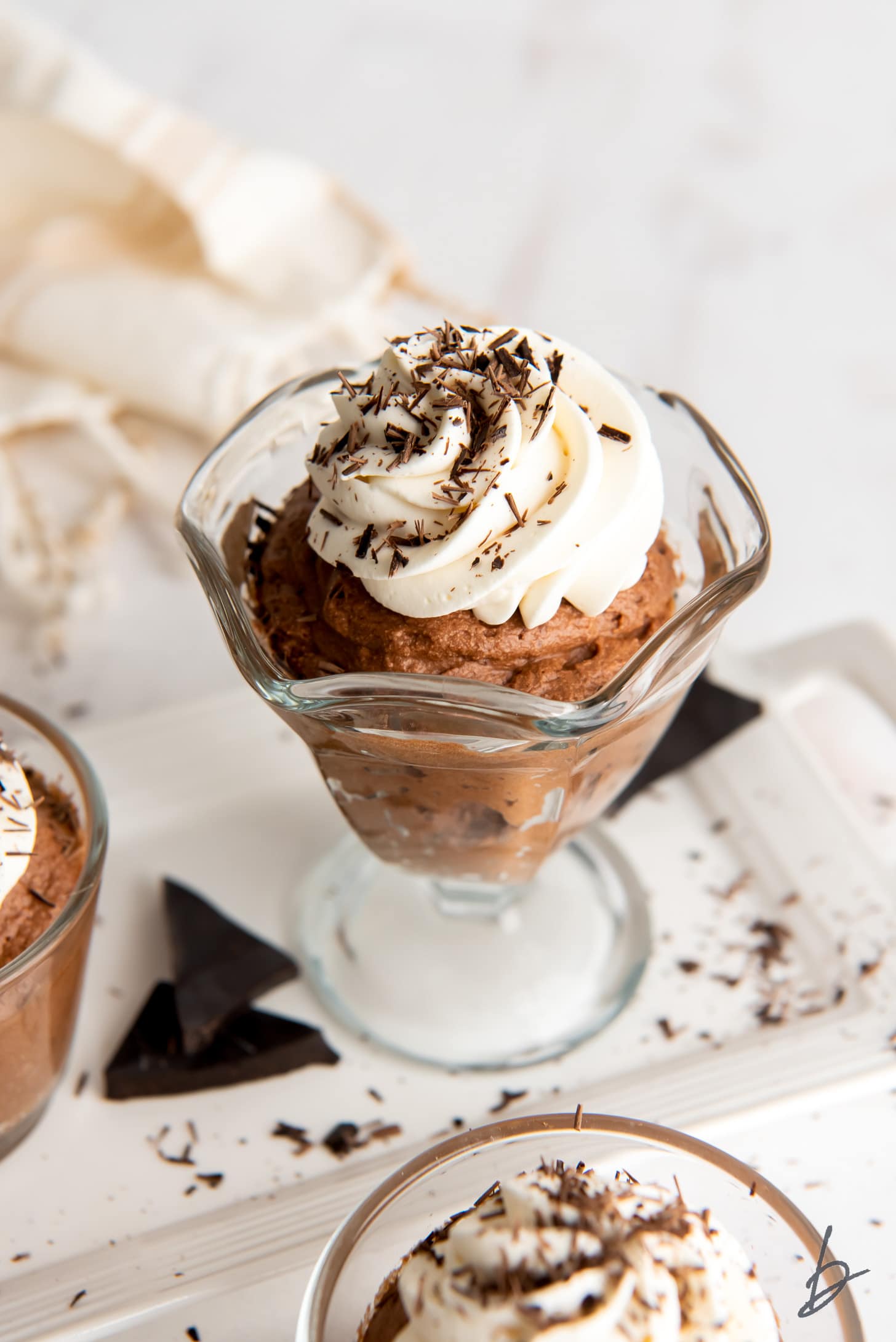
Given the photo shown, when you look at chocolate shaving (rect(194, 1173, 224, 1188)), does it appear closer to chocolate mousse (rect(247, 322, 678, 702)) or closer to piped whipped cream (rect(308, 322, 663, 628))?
chocolate mousse (rect(247, 322, 678, 702))

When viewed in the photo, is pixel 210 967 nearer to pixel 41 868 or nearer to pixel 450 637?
pixel 41 868

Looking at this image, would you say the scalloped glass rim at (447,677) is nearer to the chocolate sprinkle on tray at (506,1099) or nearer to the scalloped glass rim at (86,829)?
the scalloped glass rim at (86,829)

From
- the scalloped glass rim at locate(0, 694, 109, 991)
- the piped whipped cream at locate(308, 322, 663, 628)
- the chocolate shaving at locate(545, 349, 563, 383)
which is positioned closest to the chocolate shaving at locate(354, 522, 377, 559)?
the piped whipped cream at locate(308, 322, 663, 628)

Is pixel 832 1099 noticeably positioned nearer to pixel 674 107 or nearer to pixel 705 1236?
pixel 705 1236

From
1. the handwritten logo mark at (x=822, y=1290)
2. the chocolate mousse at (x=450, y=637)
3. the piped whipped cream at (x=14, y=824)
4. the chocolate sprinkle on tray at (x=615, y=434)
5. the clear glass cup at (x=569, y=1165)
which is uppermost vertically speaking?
the chocolate sprinkle on tray at (x=615, y=434)

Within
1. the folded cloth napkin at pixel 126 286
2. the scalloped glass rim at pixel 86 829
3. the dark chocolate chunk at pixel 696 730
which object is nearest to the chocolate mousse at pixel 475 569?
the scalloped glass rim at pixel 86 829

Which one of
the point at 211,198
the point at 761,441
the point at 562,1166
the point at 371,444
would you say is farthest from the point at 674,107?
the point at 562,1166

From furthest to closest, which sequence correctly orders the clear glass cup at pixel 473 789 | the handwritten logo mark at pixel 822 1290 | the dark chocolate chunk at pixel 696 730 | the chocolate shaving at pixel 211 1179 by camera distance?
the dark chocolate chunk at pixel 696 730 < the chocolate shaving at pixel 211 1179 < the clear glass cup at pixel 473 789 < the handwritten logo mark at pixel 822 1290
